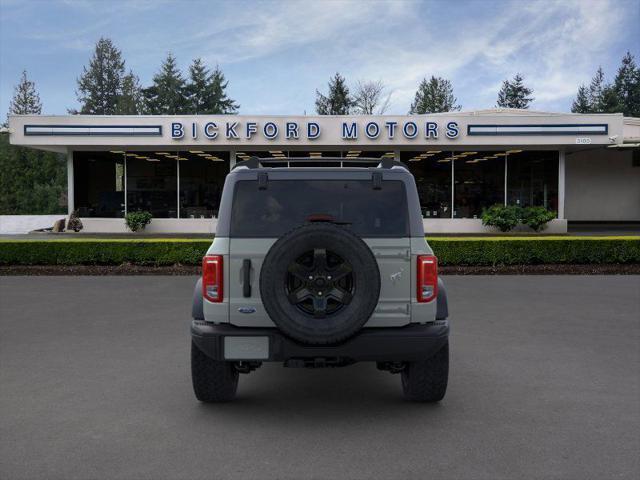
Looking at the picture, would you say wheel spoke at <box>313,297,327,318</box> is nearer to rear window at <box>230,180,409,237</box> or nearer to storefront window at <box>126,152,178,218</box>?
rear window at <box>230,180,409,237</box>

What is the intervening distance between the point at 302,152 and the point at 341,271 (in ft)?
77.5

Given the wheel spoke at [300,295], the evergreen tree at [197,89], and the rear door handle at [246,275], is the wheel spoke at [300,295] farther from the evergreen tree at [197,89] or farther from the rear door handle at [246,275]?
the evergreen tree at [197,89]

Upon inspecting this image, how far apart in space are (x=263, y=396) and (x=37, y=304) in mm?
6674

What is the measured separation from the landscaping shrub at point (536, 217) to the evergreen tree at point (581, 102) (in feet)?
214

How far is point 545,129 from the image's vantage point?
25750 mm

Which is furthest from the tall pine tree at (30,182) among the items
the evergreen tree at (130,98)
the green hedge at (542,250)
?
the green hedge at (542,250)

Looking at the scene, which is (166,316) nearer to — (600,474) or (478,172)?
(600,474)

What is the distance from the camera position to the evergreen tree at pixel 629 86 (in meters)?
81.9

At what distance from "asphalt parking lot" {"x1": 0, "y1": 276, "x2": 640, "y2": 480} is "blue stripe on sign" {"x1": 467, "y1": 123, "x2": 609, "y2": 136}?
59.1ft

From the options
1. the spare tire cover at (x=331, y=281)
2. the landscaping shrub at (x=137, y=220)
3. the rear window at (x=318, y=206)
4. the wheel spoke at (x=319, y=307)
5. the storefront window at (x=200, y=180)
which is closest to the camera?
the spare tire cover at (x=331, y=281)

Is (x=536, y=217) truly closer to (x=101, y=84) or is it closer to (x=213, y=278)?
(x=213, y=278)

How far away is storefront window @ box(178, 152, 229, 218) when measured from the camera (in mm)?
27766

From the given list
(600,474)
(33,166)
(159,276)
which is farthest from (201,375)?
(33,166)

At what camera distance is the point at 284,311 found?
4453mm
